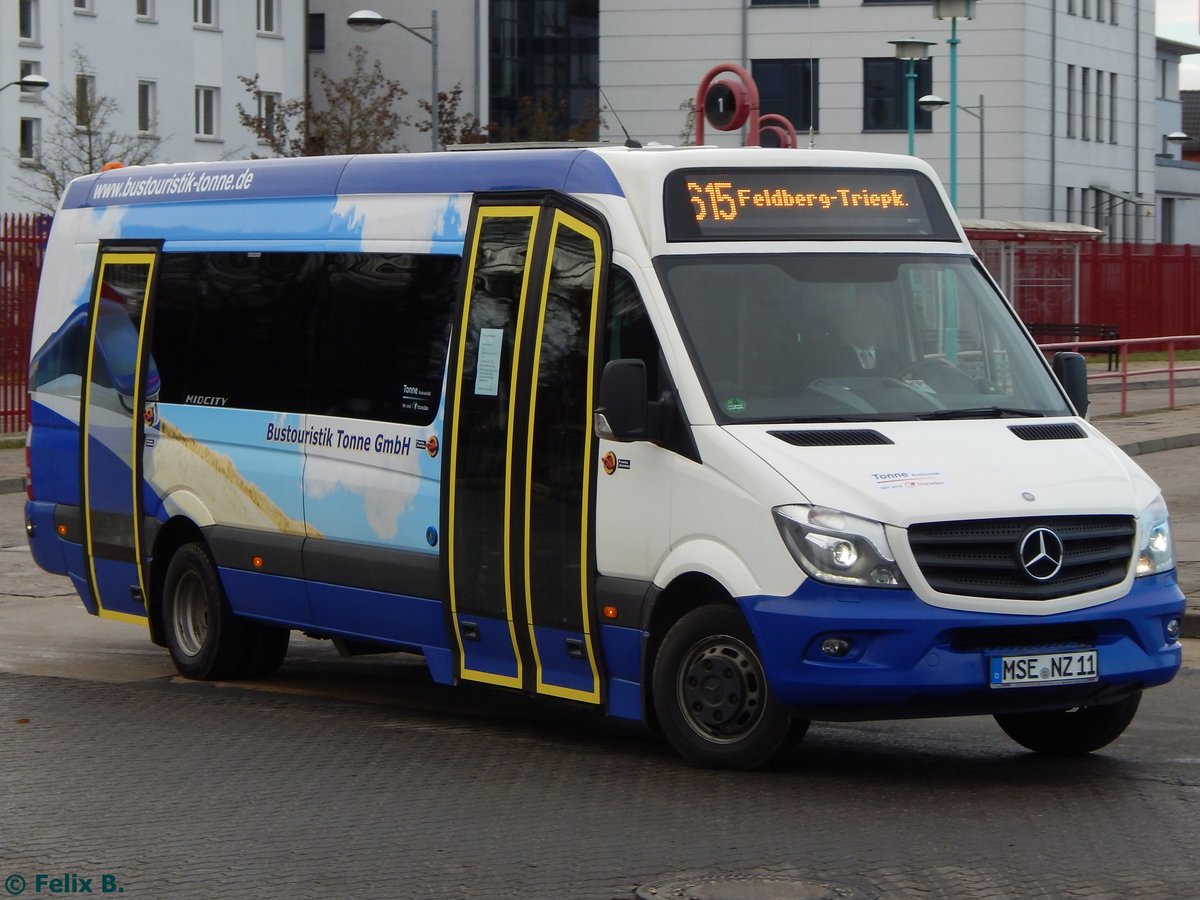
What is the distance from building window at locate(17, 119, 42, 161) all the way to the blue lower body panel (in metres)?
56.7

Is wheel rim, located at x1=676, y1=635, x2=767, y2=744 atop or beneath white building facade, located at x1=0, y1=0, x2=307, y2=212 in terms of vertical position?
beneath

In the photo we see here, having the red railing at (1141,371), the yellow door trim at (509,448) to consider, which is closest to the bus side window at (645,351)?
the yellow door trim at (509,448)

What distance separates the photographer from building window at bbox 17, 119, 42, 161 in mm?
61769

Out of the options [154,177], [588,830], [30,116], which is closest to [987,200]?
[30,116]

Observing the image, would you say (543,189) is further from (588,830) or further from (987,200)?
(987,200)

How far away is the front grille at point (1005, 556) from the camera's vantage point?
7.88 meters

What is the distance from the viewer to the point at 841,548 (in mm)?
7875

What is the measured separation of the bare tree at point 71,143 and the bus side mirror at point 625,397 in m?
49.9

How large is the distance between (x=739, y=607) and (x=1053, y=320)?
39.7 metres

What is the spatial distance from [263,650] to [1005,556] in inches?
185

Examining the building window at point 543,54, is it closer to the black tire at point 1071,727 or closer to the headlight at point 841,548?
the black tire at point 1071,727

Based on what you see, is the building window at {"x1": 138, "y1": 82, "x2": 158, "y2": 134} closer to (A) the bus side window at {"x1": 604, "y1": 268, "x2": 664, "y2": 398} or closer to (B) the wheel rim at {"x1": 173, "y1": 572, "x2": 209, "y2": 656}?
(B) the wheel rim at {"x1": 173, "y1": 572, "x2": 209, "y2": 656}

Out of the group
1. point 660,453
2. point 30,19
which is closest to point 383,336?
point 660,453

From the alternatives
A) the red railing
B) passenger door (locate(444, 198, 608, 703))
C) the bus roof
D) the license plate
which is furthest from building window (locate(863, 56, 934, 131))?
the license plate
